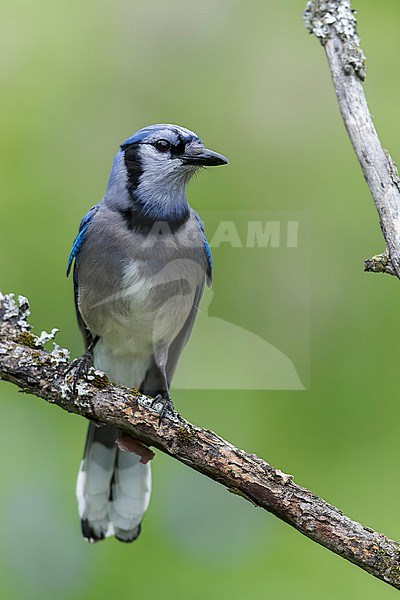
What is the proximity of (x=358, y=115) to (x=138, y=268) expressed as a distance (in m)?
1.05

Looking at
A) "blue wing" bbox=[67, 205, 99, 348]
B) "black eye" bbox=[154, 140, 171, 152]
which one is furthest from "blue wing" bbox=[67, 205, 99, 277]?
"black eye" bbox=[154, 140, 171, 152]

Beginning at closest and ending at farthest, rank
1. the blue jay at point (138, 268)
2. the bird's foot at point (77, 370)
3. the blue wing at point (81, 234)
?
the bird's foot at point (77, 370) → the blue jay at point (138, 268) → the blue wing at point (81, 234)

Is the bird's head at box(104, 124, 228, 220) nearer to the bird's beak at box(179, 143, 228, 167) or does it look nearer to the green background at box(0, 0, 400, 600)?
the bird's beak at box(179, 143, 228, 167)

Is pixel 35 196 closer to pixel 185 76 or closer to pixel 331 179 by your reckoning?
pixel 185 76

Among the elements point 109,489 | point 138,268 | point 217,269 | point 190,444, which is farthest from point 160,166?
point 109,489

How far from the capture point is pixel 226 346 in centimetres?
400

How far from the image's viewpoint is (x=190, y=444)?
2.61 meters

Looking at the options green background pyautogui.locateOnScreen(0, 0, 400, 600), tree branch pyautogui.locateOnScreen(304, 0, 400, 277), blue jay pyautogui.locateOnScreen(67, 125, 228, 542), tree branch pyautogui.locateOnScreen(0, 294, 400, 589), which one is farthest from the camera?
green background pyautogui.locateOnScreen(0, 0, 400, 600)

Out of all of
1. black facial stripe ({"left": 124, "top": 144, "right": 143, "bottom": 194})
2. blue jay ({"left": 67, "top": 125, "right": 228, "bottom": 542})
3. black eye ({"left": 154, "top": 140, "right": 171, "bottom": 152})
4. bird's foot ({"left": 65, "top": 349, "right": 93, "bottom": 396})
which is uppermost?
black eye ({"left": 154, "top": 140, "right": 171, "bottom": 152})

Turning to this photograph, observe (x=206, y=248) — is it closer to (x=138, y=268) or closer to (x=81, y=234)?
(x=138, y=268)

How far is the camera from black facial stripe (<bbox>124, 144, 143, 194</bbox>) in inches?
131

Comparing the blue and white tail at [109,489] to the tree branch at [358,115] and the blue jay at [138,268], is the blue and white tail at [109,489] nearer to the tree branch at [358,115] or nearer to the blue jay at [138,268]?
the blue jay at [138,268]

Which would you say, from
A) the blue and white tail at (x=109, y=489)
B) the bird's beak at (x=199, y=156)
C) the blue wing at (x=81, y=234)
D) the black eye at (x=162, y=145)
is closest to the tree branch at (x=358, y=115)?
the bird's beak at (x=199, y=156)

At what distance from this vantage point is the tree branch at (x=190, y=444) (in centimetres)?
239
